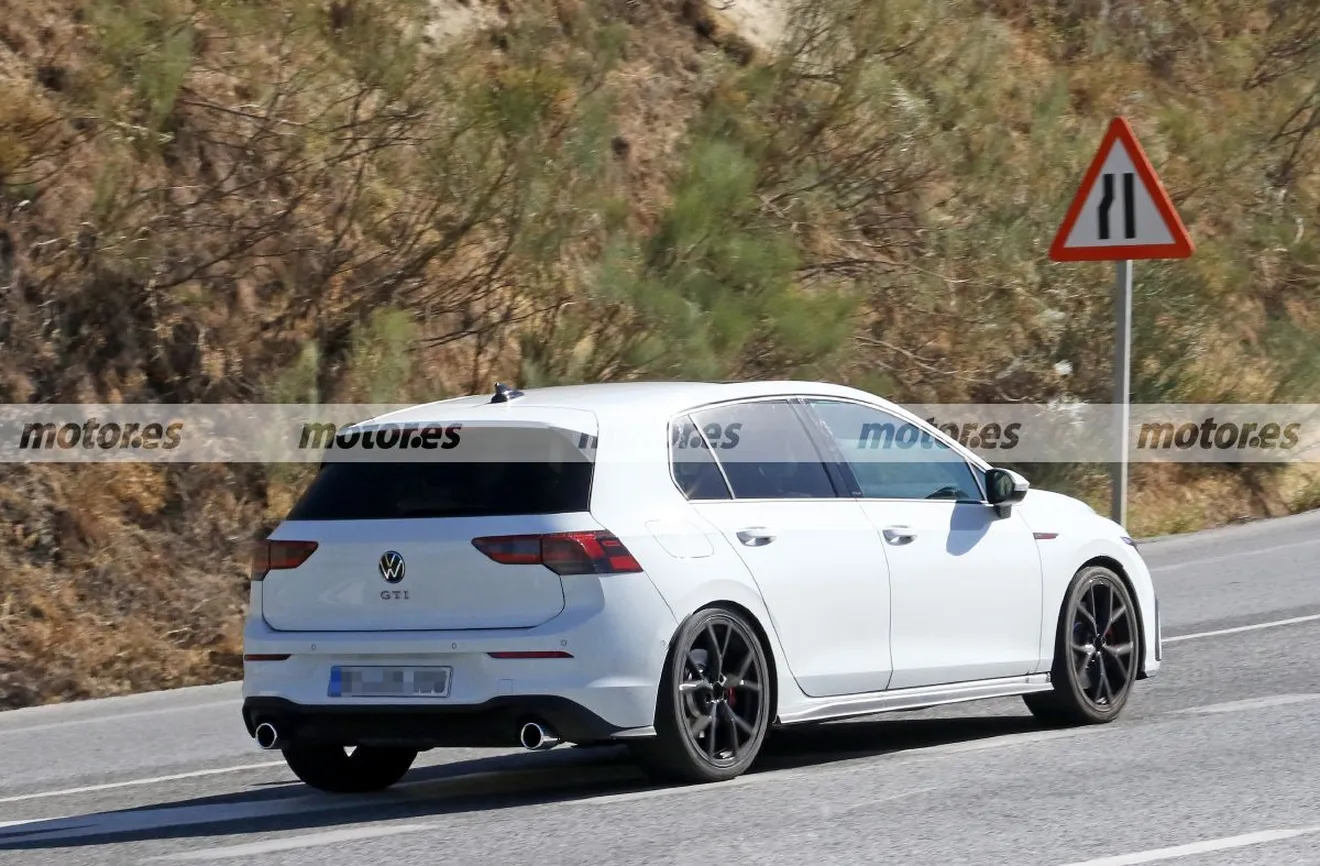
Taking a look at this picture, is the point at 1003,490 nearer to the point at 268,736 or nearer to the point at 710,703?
the point at 710,703

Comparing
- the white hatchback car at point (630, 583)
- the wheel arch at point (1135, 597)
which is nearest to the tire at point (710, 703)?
the white hatchback car at point (630, 583)

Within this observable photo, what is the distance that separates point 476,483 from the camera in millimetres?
7812

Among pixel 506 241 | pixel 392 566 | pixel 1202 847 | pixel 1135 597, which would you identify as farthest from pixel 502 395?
pixel 506 241

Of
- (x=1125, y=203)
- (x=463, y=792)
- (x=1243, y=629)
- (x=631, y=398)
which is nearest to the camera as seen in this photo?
(x=631, y=398)

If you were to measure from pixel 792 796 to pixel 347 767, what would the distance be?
2012 mm

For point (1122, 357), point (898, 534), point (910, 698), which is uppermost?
point (1122, 357)

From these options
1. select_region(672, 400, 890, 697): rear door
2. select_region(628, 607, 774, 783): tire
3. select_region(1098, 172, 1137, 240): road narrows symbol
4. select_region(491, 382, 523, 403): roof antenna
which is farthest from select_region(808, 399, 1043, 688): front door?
select_region(1098, 172, 1137, 240): road narrows symbol

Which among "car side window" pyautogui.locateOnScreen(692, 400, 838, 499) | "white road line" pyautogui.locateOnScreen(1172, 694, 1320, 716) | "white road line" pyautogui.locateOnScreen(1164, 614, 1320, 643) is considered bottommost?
"white road line" pyautogui.locateOnScreen(1172, 694, 1320, 716)

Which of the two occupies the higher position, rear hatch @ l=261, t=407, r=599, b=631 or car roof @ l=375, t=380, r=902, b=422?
car roof @ l=375, t=380, r=902, b=422

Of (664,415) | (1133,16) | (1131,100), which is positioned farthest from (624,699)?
(1133,16)

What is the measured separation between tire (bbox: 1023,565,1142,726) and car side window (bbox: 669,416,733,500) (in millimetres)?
2135

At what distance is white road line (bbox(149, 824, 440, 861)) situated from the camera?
23.2 feet

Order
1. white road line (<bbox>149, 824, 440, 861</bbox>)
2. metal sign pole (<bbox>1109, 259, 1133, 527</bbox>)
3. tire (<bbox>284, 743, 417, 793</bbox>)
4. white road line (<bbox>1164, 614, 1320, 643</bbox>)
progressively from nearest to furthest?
1. white road line (<bbox>149, 824, 440, 861</bbox>)
2. tire (<bbox>284, 743, 417, 793</bbox>)
3. white road line (<bbox>1164, 614, 1320, 643</bbox>)
4. metal sign pole (<bbox>1109, 259, 1133, 527</bbox>)

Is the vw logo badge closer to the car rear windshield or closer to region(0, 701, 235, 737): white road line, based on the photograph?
the car rear windshield
